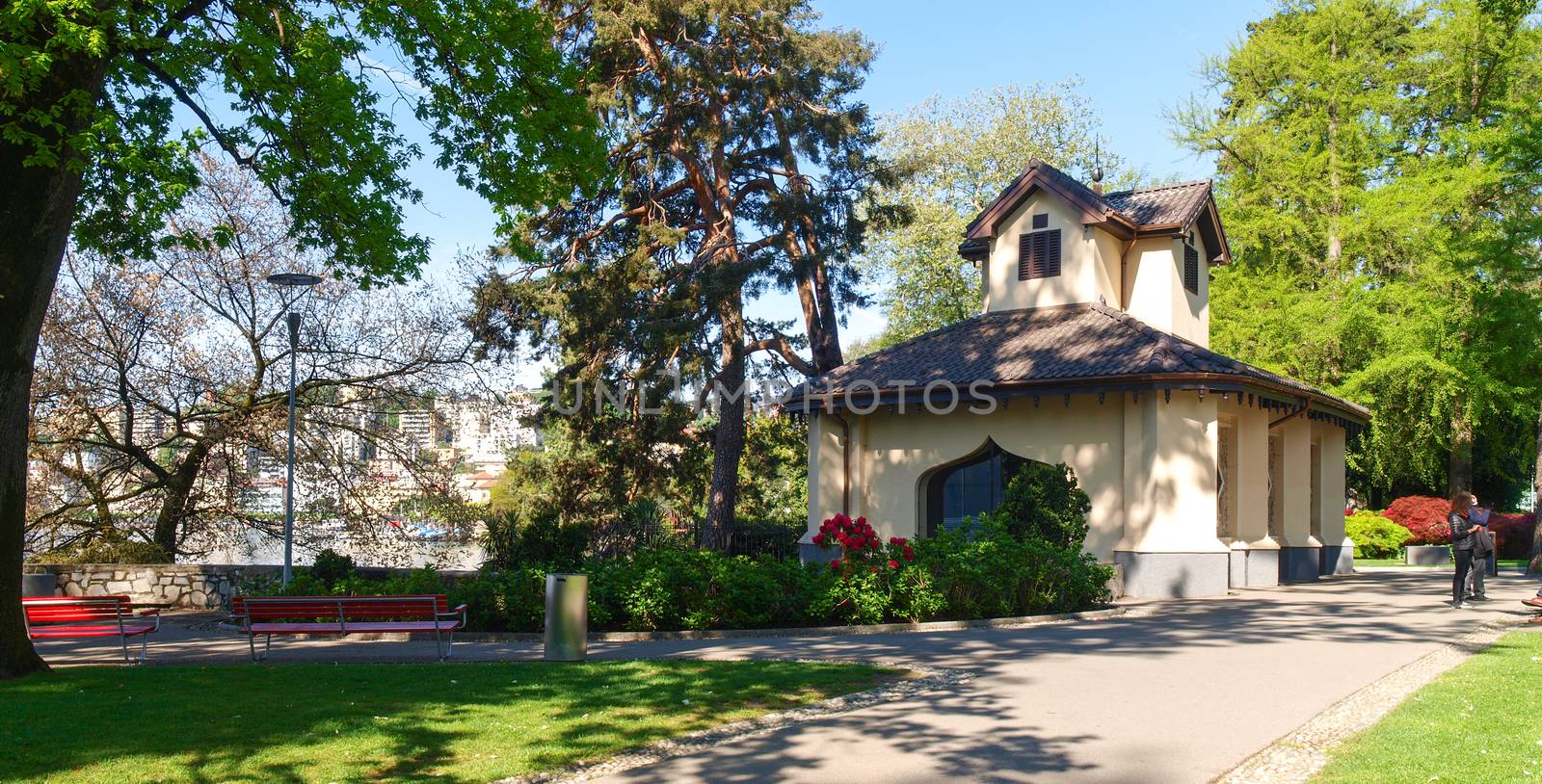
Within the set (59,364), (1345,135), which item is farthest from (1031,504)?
(1345,135)

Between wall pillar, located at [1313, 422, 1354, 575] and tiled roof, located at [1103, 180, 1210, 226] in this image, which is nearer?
tiled roof, located at [1103, 180, 1210, 226]

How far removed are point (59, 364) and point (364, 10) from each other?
11.5 m

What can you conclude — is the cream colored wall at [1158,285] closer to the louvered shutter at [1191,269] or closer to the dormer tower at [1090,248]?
the dormer tower at [1090,248]

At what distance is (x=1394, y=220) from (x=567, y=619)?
97.7ft

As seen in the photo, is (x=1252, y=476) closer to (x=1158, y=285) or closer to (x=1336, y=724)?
(x=1158, y=285)

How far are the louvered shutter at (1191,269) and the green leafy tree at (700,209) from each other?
25.4ft

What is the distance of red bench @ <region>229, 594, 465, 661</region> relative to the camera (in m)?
12.7

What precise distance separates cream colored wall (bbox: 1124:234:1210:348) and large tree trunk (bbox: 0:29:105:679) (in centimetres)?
2020

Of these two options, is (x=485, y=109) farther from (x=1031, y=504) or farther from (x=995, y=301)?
(x=995, y=301)

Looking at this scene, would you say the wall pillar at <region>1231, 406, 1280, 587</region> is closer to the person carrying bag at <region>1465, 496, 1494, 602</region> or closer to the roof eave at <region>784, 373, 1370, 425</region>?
the roof eave at <region>784, 373, 1370, 425</region>

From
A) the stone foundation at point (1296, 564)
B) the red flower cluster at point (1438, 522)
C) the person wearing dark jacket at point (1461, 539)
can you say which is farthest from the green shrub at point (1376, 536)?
the person wearing dark jacket at point (1461, 539)

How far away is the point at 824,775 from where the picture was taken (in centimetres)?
726

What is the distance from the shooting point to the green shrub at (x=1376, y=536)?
3491cm

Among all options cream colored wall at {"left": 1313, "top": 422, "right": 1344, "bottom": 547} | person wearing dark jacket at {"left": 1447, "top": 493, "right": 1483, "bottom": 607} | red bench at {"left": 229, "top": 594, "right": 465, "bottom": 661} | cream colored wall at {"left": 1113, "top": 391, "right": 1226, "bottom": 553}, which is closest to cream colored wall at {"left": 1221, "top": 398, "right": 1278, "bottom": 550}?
cream colored wall at {"left": 1113, "top": 391, "right": 1226, "bottom": 553}
